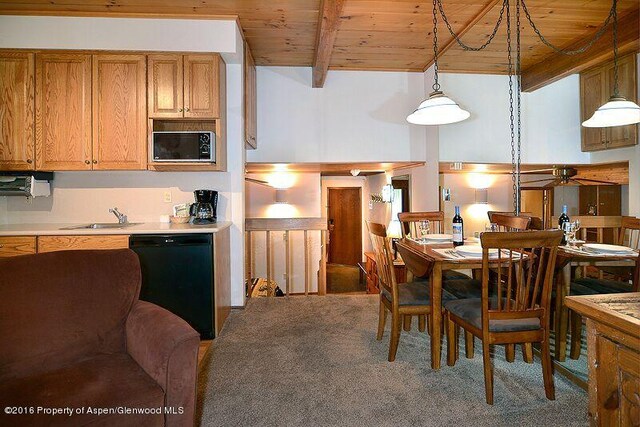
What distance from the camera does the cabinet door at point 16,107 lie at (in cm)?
308

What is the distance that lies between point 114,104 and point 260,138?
5.61 ft

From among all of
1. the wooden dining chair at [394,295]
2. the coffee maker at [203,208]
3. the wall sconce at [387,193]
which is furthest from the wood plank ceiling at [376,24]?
the wall sconce at [387,193]

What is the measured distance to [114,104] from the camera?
10.3ft

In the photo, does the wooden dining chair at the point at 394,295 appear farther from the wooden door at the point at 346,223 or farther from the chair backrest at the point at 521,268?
the wooden door at the point at 346,223

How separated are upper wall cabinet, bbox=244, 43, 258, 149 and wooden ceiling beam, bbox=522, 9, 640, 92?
138 inches

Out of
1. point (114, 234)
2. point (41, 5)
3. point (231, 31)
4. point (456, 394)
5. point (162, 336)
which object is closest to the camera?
point (162, 336)

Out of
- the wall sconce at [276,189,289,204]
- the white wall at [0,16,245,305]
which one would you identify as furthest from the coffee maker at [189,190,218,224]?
the wall sconce at [276,189,289,204]

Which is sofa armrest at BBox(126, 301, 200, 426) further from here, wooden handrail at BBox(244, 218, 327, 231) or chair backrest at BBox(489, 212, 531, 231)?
wooden handrail at BBox(244, 218, 327, 231)

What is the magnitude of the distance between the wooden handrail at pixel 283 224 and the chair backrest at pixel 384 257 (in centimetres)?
149

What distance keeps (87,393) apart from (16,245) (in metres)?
2.05

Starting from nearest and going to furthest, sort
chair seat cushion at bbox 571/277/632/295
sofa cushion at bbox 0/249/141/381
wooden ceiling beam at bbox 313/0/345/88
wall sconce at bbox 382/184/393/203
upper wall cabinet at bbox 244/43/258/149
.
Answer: sofa cushion at bbox 0/249/141/381 < chair seat cushion at bbox 571/277/632/295 < wooden ceiling beam at bbox 313/0/345/88 < upper wall cabinet at bbox 244/43/258/149 < wall sconce at bbox 382/184/393/203

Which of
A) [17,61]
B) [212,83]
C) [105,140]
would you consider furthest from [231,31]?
[17,61]

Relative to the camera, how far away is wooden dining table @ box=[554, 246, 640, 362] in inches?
85.0

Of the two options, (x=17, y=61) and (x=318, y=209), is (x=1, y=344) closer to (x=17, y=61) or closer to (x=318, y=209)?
(x=17, y=61)
